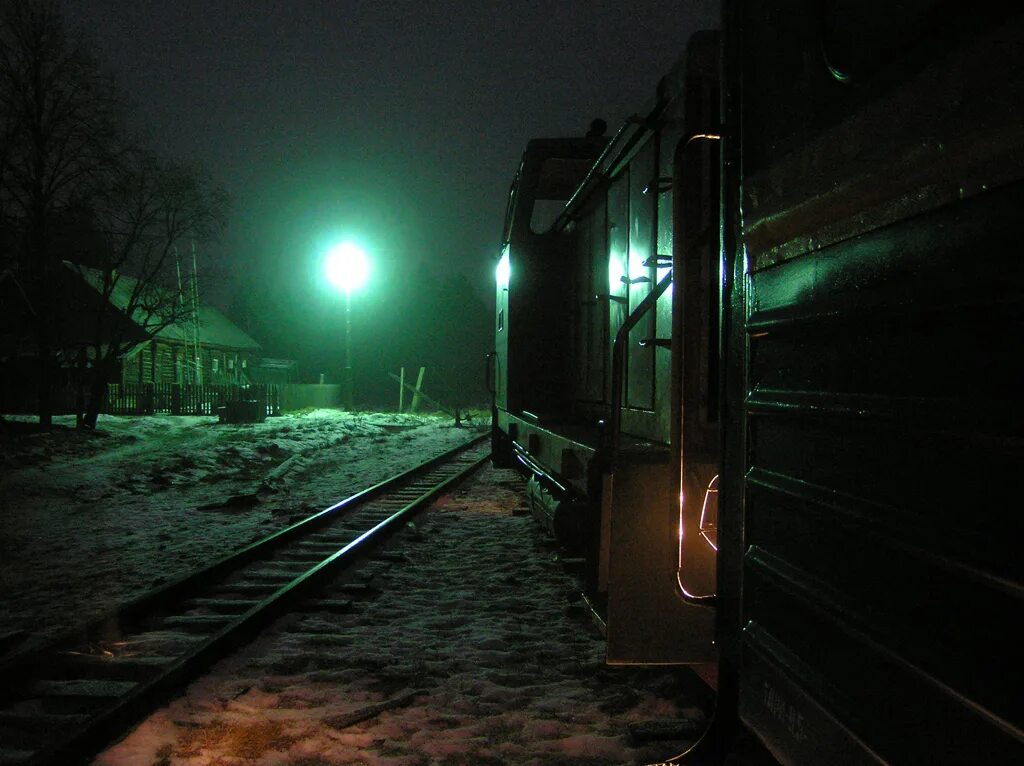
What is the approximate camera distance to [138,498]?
33.2 ft

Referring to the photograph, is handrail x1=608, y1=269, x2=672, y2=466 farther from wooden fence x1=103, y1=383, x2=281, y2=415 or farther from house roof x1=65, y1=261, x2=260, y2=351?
house roof x1=65, y1=261, x2=260, y2=351

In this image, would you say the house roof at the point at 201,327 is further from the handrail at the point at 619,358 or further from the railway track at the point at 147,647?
the handrail at the point at 619,358

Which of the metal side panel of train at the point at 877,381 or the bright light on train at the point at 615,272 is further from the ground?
the bright light on train at the point at 615,272

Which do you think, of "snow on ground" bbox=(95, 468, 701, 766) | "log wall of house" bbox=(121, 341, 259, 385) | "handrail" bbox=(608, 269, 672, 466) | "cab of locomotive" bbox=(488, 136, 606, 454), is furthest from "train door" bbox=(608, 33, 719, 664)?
"log wall of house" bbox=(121, 341, 259, 385)

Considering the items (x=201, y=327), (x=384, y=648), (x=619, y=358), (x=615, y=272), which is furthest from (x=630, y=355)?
(x=201, y=327)

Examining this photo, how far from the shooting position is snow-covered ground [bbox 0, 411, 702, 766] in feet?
10.3

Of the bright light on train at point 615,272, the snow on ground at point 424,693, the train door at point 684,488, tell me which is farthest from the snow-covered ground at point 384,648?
the bright light on train at point 615,272

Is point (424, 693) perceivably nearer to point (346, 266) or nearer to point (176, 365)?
point (346, 266)

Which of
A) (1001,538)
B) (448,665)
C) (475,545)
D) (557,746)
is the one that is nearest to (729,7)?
(1001,538)

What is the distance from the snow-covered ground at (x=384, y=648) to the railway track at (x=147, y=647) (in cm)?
12

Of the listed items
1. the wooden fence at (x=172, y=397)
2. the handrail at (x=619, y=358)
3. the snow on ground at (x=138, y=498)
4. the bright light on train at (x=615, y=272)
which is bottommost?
the snow on ground at (x=138, y=498)

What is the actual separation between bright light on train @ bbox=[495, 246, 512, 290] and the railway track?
10.7 feet

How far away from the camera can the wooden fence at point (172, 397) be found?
28219mm

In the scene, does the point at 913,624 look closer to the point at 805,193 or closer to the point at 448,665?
the point at 805,193
